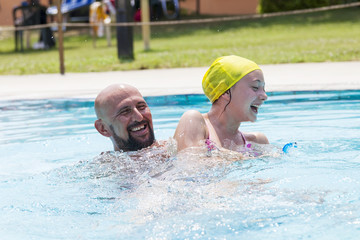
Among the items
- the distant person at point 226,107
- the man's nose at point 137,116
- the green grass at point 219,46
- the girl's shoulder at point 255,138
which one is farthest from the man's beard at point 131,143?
the green grass at point 219,46

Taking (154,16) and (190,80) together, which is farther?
(154,16)

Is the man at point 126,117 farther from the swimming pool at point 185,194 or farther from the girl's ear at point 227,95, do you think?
the girl's ear at point 227,95

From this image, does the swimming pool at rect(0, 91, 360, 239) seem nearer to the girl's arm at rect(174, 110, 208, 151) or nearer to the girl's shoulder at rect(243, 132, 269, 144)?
the girl's arm at rect(174, 110, 208, 151)

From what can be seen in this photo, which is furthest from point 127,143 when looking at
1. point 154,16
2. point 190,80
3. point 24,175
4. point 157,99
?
point 154,16

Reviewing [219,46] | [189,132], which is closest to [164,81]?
[189,132]

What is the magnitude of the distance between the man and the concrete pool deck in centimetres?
376

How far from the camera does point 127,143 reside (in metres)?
4.09

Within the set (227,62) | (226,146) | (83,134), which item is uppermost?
(227,62)

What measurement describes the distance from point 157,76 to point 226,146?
6027 mm

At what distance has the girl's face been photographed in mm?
4012

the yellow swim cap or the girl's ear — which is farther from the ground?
the yellow swim cap

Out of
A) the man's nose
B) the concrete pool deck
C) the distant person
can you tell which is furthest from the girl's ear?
the concrete pool deck

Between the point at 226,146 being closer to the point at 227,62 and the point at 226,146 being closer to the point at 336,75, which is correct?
the point at 227,62

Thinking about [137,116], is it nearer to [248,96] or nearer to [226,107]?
[226,107]
